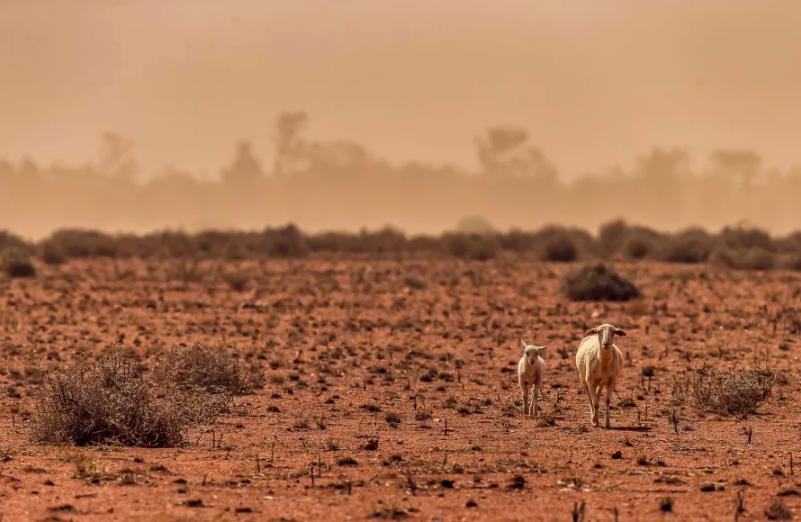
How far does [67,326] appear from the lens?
110ft

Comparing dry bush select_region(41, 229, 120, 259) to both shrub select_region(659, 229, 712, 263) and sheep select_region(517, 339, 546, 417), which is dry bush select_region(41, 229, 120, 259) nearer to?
shrub select_region(659, 229, 712, 263)

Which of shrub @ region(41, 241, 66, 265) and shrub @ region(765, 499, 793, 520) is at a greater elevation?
shrub @ region(41, 241, 66, 265)

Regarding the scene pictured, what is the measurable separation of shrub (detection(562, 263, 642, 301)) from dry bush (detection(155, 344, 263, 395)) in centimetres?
2088

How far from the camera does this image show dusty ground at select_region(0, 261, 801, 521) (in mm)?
12836

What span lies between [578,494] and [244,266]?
56589 millimetres

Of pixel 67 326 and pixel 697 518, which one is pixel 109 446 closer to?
pixel 697 518

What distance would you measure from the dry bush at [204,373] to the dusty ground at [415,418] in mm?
545

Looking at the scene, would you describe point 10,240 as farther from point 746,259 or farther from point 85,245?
point 746,259

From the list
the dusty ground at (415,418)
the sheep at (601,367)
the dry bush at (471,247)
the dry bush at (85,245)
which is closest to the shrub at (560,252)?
the dry bush at (471,247)

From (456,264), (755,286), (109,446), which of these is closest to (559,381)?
(109,446)

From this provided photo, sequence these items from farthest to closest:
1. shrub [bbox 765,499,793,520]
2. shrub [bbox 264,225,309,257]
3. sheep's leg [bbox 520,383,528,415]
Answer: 1. shrub [bbox 264,225,309,257]
2. sheep's leg [bbox 520,383,528,415]
3. shrub [bbox 765,499,793,520]

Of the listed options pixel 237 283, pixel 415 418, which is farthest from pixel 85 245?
pixel 415 418

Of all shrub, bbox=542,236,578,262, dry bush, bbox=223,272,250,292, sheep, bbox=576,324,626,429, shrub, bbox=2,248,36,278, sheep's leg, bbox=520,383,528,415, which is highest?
shrub, bbox=542,236,578,262

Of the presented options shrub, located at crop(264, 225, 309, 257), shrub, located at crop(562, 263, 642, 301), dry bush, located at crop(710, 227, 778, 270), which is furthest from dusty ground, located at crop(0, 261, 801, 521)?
shrub, located at crop(264, 225, 309, 257)
